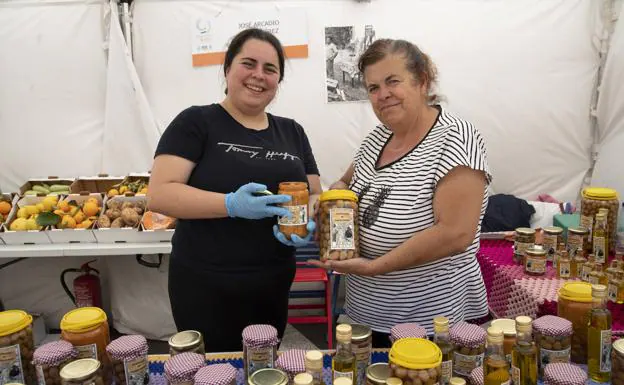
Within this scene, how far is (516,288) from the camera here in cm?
192

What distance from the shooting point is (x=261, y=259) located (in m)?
1.57

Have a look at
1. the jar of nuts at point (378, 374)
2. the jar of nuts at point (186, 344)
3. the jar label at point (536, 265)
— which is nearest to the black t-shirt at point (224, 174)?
the jar of nuts at point (186, 344)

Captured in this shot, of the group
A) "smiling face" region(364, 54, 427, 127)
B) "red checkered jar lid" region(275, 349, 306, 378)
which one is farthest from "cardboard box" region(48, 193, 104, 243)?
"red checkered jar lid" region(275, 349, 306, 378)

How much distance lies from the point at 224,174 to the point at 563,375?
1.02 m

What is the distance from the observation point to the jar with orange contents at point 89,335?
43.7 inches

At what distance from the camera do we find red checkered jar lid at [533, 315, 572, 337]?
3.54ft

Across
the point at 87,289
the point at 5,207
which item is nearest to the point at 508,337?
the point at 87,289

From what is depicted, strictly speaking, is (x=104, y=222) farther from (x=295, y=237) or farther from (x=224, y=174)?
(x=295, y=237)

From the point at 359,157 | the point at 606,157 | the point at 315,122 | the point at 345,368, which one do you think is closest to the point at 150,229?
the point at 315,122

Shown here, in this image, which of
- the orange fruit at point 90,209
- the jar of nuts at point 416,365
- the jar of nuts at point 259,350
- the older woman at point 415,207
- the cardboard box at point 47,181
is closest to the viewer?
the jar of nuts at point 416,365

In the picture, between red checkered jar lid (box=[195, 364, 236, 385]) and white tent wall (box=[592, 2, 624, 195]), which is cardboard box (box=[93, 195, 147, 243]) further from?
white tent wall (box=[592, 2, 624, 195])

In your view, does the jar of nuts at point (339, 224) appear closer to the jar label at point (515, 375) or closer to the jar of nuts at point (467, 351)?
the jar of nuts at point (467, 351)

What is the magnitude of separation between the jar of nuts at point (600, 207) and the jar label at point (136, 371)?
1.78 meters

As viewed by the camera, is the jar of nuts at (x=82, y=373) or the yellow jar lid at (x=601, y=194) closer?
the jar of nuts at (x=82, y=373)
